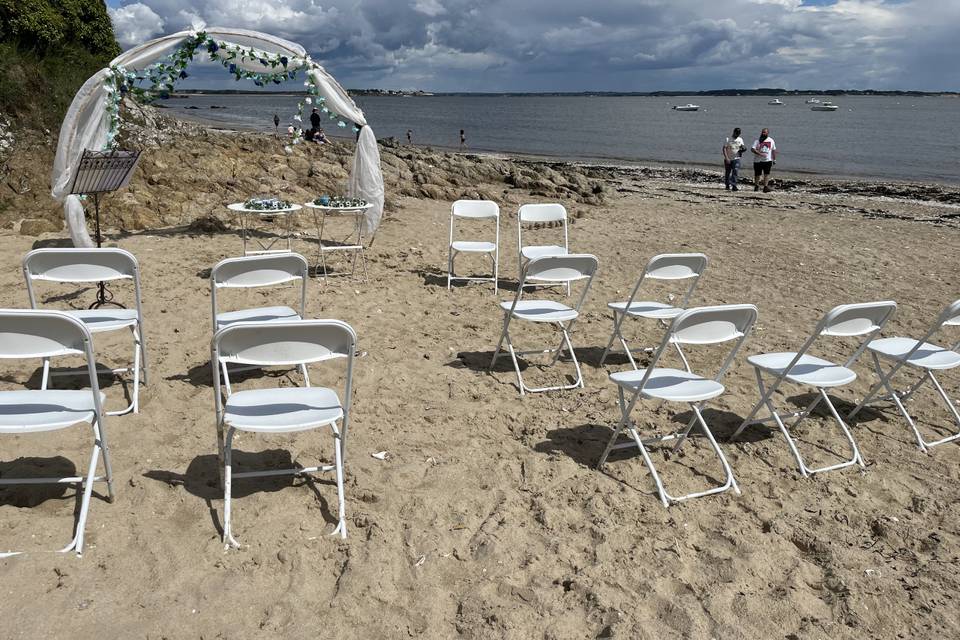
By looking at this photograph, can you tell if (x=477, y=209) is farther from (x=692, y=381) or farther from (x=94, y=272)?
(x=692, y=381)

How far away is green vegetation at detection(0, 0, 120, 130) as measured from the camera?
1121cm

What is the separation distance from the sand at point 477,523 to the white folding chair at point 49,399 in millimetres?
321

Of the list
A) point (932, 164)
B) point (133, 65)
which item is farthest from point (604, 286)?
point (932, 164)

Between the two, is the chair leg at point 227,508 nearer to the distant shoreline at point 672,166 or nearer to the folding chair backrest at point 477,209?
the folding chair backrest at point 477,209

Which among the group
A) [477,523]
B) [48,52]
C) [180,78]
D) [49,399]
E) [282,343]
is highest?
[48,52]

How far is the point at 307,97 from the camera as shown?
8711 millimetres

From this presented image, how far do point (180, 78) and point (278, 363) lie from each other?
7072 mm

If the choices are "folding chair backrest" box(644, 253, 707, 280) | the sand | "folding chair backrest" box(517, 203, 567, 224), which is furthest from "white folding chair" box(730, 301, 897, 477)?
"folding chair backrest" box(517, 203, 567, 224)

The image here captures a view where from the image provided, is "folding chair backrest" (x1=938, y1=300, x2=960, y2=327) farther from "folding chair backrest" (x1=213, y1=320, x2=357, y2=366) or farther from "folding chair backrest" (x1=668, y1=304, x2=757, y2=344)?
"folding chair backrest" (x1=213, y1=320, x2=357, y2=366)

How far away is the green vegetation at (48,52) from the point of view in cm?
1121

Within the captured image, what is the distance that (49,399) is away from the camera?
9.65 ft

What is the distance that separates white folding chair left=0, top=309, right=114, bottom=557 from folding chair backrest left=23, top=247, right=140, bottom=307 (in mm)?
1317

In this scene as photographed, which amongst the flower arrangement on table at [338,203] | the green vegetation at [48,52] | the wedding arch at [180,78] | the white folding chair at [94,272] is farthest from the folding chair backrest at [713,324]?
the green vegetation at [48,52]

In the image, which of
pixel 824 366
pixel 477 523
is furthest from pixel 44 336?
pixel 824 366
